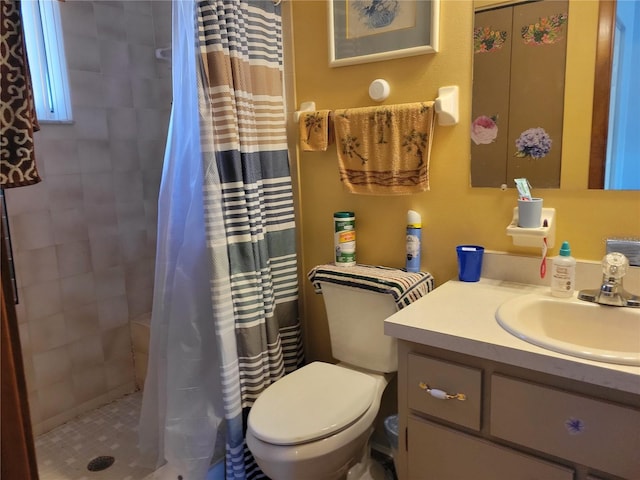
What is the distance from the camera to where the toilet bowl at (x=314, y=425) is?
1.37m

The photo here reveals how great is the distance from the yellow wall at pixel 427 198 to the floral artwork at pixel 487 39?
30 mm

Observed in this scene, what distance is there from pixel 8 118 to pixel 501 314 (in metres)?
1.34

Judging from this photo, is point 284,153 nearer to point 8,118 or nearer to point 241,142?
point 241,142

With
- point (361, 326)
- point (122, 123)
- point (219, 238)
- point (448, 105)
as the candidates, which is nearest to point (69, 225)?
point (122, 123)

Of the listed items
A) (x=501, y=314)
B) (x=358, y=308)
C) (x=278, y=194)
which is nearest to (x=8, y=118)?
(x=278, y=194)

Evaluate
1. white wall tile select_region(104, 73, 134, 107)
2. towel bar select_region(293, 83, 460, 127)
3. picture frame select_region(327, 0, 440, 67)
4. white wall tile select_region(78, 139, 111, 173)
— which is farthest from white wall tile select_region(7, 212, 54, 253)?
towel bar select_region(293, 83, 460, 127)

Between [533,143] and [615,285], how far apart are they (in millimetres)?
475

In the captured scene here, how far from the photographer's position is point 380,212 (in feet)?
5.94

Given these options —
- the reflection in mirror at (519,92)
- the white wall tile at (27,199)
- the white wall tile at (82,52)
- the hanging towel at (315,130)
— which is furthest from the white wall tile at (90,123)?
the reflection in mirror at (519,92)

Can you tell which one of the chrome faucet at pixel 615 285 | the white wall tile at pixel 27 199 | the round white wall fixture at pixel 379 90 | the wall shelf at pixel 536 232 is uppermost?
the round white wall fixture at pixel 379 90

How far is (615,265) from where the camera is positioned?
1.26 metres

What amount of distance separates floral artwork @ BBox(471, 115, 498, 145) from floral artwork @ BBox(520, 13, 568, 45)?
24 cm

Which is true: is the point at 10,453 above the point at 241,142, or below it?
below

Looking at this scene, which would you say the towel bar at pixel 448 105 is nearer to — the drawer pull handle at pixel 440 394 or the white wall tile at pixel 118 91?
the drawer pull handle at pixel 440 394
